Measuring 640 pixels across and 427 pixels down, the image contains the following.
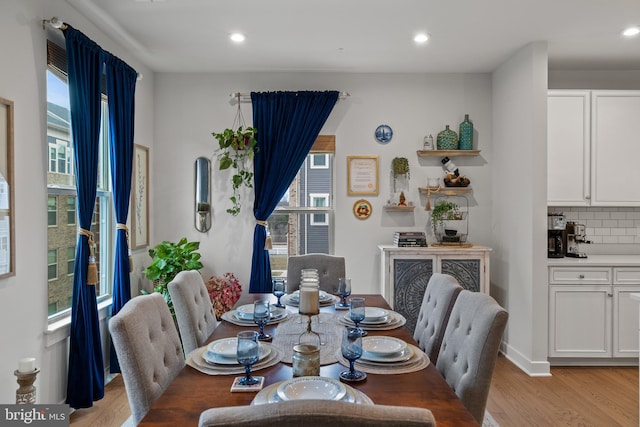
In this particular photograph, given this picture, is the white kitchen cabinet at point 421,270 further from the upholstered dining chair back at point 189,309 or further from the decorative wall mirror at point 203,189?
the upholstered dining chair back at point 189,309

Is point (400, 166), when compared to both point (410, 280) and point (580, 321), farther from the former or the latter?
point (580, 321)

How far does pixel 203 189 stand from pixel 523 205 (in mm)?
2990

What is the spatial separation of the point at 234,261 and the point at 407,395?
332 centimetres

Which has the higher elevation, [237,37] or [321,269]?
[237,37]

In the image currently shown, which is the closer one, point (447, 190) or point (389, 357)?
point (389, 357)

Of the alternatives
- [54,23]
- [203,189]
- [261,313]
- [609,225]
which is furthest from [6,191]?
[609,225]

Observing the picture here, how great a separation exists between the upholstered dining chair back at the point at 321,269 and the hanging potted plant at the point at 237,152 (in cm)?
131

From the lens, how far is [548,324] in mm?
3785

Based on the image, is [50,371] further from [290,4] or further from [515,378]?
[515,378]

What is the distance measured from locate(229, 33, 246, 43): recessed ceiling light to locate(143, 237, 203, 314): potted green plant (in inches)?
72.0

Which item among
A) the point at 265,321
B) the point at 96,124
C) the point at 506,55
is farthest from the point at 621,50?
the point at 96,124

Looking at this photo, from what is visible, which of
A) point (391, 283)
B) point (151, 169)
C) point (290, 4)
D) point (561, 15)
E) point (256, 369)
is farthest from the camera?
point (151, 169)

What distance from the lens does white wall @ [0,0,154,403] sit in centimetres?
235

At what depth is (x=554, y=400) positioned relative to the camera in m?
3.19
